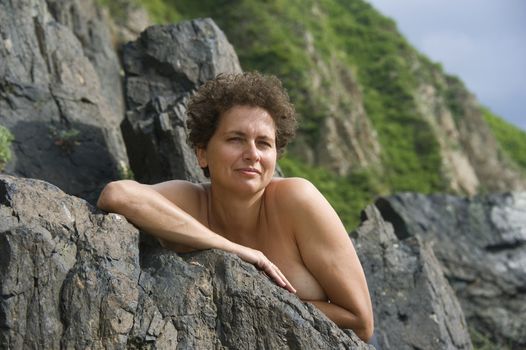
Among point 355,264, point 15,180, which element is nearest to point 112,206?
point 15,180

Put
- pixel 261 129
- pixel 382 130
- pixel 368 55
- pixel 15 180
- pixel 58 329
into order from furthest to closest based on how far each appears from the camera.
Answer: pixel 368 55, pixel 382 130, pixel 261 129, pixel 15 180, pixel 58 329

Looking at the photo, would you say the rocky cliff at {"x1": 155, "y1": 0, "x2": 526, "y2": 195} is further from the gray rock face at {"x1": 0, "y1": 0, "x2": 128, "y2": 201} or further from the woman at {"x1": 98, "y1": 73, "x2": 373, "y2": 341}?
Answer: the woman at {"x1": 98, "y1": 73, "x2": 373, "y2": 341}

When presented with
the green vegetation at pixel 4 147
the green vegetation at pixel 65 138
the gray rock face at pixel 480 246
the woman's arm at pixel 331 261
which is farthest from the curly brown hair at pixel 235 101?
the gray rock face at pixel 480 246

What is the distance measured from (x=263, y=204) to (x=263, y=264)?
68 centimetres

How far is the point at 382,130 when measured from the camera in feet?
102

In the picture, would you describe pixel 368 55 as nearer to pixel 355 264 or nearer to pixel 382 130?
pixel 382 130

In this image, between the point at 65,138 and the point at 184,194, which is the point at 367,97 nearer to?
the point at 65,138

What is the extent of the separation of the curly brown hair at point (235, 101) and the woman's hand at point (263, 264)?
0.99 meters

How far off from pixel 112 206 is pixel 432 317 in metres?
Result: 4.07

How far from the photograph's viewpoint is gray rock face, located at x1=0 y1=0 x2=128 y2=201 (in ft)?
30.1

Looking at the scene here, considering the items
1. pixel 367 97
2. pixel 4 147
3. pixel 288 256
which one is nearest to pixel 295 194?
pixel 288 256

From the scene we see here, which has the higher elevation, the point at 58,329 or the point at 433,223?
the point at 433,223

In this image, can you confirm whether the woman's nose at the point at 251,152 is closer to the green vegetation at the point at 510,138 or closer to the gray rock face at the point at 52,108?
the gray rock face at the point at 52,108

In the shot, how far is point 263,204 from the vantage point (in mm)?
5863
